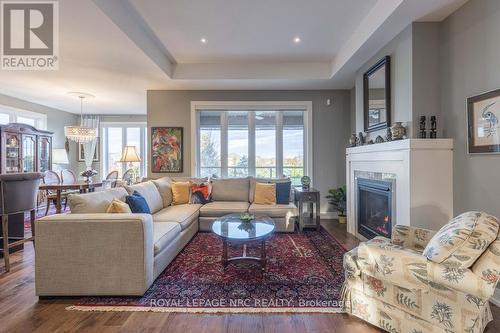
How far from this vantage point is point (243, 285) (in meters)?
2.42

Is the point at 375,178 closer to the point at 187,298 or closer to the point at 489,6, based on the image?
the point at 489,6

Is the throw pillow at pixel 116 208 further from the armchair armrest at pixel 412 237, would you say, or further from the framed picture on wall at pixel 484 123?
the framed picture on wall at pixel 484 123

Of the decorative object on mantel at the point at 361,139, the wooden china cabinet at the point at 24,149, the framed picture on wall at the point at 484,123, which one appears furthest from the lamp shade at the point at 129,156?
the framed picture on wall at the point at 484,123

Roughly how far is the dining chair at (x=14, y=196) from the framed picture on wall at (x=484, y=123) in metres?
4.64

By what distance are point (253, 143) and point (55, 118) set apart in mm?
5621

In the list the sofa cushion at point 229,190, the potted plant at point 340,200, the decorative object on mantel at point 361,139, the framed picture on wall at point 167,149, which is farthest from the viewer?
the framed picture on wall at point 167,149

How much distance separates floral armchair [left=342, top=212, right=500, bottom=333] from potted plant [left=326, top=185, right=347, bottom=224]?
3083mm

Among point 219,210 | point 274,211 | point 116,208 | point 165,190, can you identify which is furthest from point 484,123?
point 165,190

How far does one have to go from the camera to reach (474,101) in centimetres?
234

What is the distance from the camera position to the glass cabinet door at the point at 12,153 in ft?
16.7

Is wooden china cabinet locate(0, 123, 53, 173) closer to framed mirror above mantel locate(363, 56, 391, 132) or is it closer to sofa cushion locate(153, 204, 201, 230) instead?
sofa cushion locate(153, 204, 201, 230)

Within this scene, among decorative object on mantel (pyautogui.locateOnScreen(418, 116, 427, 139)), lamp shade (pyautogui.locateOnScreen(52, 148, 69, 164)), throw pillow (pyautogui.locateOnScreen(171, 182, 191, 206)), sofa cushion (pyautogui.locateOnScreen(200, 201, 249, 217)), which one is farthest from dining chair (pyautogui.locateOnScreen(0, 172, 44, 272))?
decorative object on mantel (pyautogui.locateOnScreen(418, 116, 427, 139))

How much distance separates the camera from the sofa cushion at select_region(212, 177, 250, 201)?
4.62 m

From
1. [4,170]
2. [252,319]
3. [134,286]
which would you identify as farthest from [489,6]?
[4,170]
